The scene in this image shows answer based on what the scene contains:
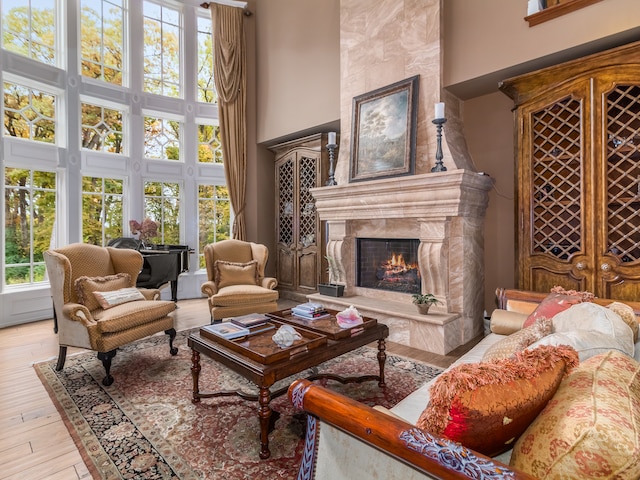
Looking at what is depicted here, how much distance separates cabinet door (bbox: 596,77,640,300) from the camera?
2826 millimetres

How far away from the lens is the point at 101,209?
5480 millimetres

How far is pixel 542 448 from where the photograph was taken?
794 millimetres

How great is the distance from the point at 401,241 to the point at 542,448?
362 centimetres

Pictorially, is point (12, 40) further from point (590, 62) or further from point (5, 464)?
point (590, 62)

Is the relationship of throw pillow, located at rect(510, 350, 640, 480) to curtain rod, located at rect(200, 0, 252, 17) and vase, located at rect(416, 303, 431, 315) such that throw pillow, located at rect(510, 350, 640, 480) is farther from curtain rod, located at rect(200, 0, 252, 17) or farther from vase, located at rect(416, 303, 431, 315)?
curtain rod, located at rect(200, 0, 252, 17)

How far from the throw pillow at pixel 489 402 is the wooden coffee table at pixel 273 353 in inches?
44.6

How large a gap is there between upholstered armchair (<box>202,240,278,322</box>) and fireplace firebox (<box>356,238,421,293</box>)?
1.21m

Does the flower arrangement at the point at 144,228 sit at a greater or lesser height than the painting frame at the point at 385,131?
lesser

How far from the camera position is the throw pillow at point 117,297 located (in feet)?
10.1

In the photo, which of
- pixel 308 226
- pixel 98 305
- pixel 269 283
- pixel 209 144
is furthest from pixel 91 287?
pixel 209 144

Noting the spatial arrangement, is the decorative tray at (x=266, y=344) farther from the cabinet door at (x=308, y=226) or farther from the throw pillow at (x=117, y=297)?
the cabinet door at (x=308, y=226)

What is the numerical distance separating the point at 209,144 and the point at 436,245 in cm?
470

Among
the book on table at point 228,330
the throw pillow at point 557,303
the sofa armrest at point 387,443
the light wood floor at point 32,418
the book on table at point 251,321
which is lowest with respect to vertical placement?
the light wood floor at point 32,418

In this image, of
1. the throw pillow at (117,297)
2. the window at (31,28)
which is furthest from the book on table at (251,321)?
the window at (31,28)
